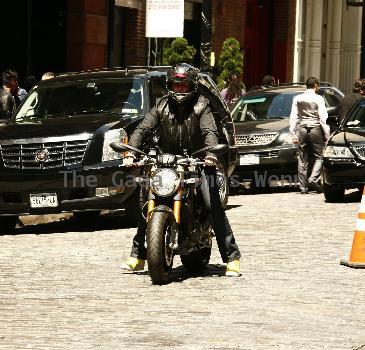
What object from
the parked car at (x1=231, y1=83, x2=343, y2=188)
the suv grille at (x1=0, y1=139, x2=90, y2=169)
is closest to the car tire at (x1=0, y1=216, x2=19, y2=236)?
the suv grille at (x1=0, y1=139, x2=90, y2=169)

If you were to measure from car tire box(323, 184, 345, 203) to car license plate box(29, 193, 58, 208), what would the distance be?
20.0ft

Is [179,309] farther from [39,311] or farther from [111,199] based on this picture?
[111,199]

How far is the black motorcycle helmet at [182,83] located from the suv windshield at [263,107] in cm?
1211

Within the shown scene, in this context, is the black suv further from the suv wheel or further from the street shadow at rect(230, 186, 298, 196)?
the street shadow at rect(230, 186, 298, 196)

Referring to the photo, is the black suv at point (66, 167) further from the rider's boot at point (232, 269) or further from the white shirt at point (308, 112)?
the white shirt at point (308, 112)

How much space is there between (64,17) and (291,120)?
25.7 ft

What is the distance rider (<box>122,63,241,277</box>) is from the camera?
12.1 meters

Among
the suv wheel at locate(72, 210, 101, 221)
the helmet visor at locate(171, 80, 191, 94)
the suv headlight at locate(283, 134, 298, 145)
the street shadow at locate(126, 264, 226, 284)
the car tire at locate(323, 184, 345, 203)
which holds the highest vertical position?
the helmet visor at locate(171, 80, 191, 94)

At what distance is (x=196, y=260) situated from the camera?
1261 cm

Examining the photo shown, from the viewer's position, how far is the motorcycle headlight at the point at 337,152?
2078cm

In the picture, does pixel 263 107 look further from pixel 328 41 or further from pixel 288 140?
pixel 328 41

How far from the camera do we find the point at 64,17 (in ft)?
95.3

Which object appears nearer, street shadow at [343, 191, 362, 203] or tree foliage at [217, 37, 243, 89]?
street shadow at [343, 191, 362, 203]

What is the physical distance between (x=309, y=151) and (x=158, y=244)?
11677 millimetres
